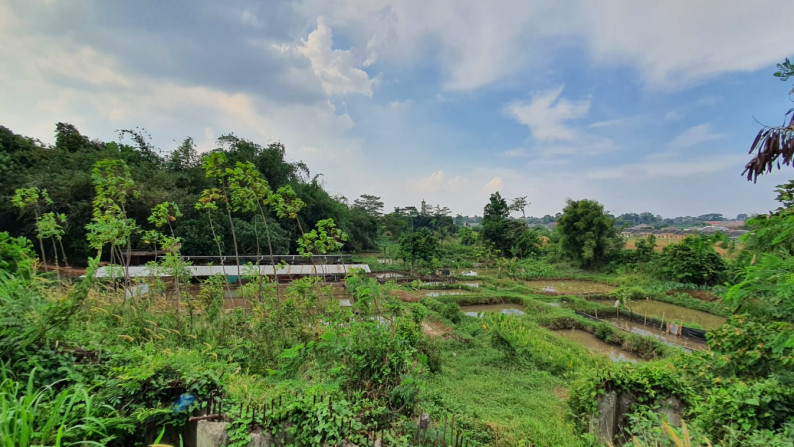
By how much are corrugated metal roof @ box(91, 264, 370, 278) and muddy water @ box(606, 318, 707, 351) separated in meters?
10.6

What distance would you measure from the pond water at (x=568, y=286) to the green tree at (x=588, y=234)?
3243 mm

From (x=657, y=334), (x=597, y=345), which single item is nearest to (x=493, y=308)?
(x=597, y=345)

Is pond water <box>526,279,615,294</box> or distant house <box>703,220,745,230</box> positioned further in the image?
pond water <box>526,279,615,294</box>

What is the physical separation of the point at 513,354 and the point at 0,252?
902 cm

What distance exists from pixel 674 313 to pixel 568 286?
20.0 ft

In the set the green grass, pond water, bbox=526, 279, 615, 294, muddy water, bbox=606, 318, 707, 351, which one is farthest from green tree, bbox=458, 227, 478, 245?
the green grass

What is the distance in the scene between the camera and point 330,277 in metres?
17.1

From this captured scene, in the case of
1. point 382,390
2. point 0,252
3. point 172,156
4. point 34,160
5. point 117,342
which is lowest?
point 382,390

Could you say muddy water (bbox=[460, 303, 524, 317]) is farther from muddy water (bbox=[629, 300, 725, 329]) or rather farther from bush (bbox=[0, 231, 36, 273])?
bush (bbox=[0, 231, 36, 273])

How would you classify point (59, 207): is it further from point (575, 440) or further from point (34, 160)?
point (575, 440)

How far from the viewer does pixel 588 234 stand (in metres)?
22.8

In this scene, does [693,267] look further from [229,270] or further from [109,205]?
[229,270]

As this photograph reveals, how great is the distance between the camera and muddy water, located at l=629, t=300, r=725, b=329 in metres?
12.2

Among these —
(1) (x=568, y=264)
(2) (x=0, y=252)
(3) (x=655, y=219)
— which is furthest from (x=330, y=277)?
(3) (x=655, y=219)
